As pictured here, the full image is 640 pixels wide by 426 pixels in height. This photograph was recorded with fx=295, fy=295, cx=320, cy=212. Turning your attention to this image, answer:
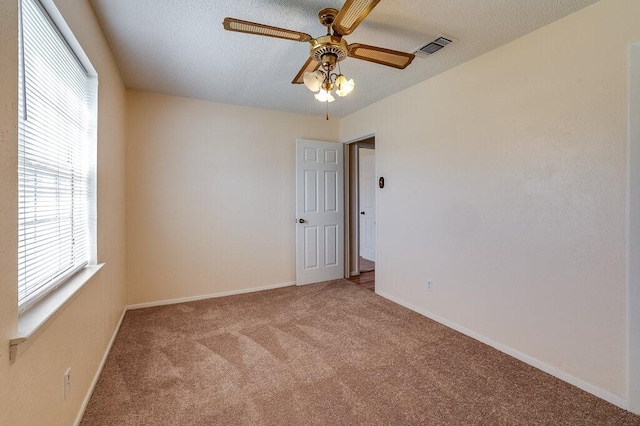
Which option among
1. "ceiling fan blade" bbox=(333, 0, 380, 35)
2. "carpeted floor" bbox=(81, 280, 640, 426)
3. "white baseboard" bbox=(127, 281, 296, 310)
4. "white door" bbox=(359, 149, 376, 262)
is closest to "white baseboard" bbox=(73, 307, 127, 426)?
"carpeted floor" bbox=(81, 280, 640, 426)

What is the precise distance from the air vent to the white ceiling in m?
0.05

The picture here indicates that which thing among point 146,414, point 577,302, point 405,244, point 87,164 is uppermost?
point 87,164

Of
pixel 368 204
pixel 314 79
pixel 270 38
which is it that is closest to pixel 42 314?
pixel 314 79

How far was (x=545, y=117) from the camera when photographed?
214 centimetres

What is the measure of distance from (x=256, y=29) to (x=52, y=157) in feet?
4.15

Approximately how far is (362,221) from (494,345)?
4072 millimetres

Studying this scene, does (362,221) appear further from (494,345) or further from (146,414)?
(146,414)

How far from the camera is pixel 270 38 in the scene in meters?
2.28

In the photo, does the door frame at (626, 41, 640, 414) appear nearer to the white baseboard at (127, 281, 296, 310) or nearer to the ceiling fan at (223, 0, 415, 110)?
the ceiling fan at (223, 0, 415, 110)

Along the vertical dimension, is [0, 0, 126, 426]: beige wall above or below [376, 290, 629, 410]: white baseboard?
above

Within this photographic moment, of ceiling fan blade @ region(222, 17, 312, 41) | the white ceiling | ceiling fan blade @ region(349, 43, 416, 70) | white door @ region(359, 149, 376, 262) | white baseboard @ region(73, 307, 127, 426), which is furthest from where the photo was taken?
white door @ region(359, 149, 376, 262)

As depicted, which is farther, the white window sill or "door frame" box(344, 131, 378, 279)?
"door frame" box(344, 131, 378, 279)

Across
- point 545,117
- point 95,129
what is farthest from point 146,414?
point 545,117

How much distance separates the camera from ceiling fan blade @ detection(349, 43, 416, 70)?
1795mm
